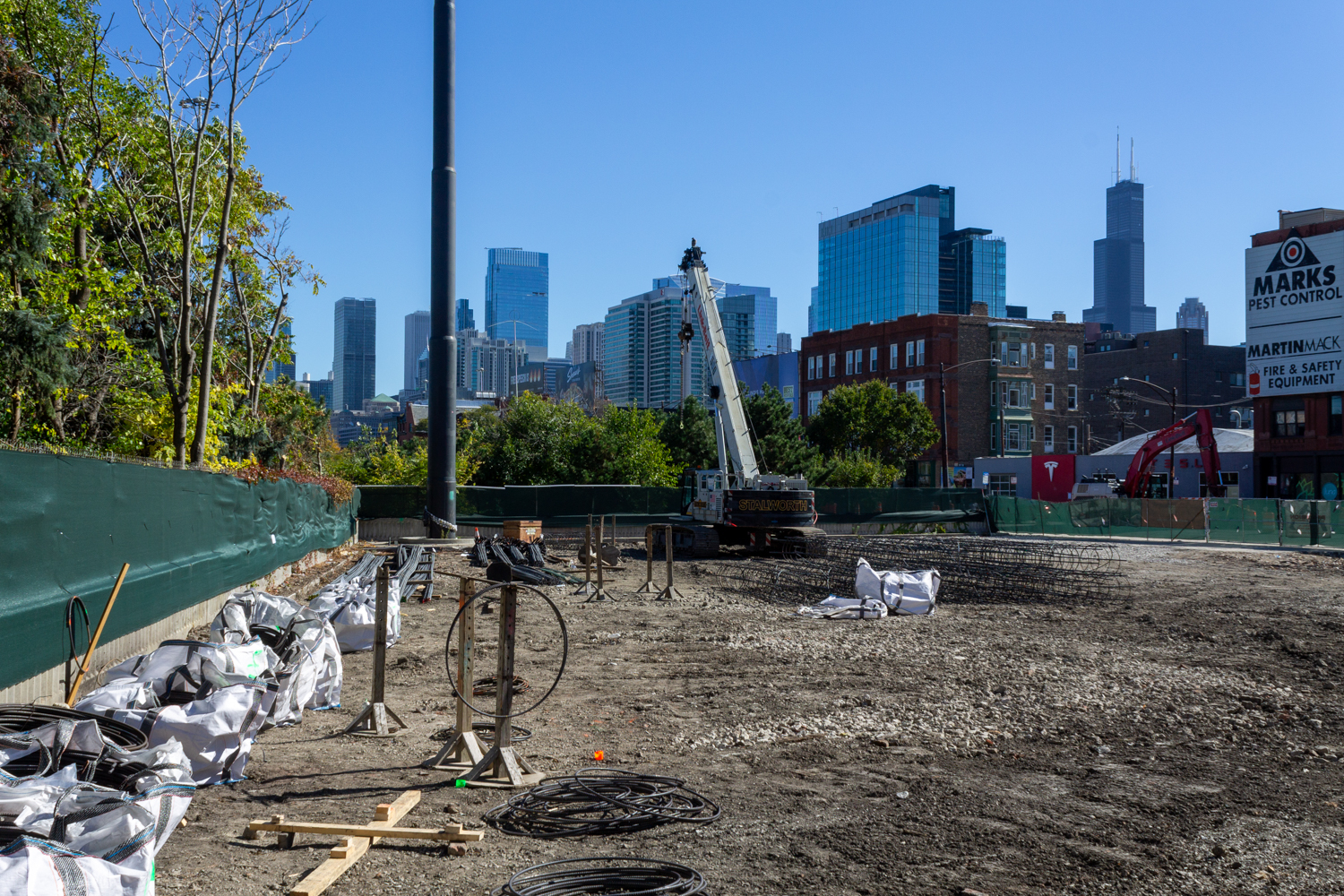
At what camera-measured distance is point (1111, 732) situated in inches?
365

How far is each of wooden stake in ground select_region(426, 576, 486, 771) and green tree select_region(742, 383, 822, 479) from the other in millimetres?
46680

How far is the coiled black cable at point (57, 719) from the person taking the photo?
650 centimetres

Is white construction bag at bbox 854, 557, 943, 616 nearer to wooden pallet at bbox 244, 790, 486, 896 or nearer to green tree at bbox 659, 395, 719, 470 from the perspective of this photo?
wooden pallet at bbox 244, 790, 486, 896

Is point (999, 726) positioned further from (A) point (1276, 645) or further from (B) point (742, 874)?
(A) point (1276, 645)

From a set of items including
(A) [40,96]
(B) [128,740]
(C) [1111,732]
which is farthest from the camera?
(A) [40,96]

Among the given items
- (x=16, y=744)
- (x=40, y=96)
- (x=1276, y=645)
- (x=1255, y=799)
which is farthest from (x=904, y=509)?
(x=16, y=744)

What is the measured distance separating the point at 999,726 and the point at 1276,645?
7621mm

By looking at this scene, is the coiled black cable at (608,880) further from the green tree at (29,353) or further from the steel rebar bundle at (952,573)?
the green tree at (29,353)

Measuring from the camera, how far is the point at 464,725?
788cm

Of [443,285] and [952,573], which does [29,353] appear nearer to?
[443,285]

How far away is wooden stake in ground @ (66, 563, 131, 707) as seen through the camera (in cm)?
837

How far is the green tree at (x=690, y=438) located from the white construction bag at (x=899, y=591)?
34.7 metres

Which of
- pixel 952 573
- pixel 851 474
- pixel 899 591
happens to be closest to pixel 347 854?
pixel 899 591

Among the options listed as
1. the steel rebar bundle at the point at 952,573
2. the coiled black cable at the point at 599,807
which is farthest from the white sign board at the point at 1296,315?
the coiled black cable at the point at 599,807
